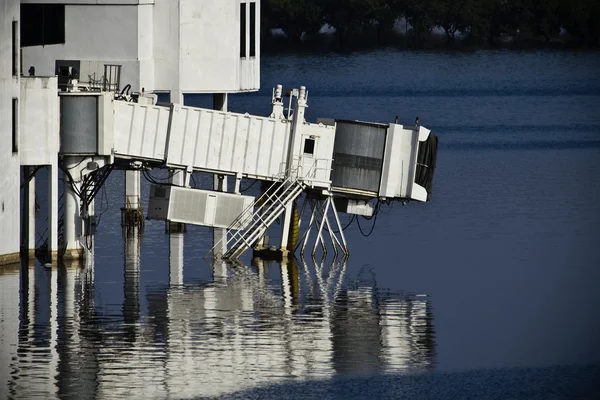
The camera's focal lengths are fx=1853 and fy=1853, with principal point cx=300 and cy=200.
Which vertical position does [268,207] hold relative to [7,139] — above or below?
below

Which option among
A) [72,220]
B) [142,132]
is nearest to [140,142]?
[142,132]

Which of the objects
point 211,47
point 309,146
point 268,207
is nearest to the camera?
point 309,146

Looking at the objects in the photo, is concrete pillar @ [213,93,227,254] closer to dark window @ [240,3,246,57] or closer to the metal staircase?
the metal staircase

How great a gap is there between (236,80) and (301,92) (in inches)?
468

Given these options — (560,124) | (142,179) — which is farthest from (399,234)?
(560,124)

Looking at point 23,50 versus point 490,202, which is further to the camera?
point 490,202

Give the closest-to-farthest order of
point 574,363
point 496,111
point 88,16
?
point 574,363
point 88,16
point 496,111

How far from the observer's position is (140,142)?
65688 mm

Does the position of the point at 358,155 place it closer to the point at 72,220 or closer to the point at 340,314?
the point at 72,220

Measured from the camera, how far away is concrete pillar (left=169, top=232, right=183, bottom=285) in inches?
2530

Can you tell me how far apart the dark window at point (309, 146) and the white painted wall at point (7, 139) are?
10.7 m

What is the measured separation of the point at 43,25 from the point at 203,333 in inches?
884

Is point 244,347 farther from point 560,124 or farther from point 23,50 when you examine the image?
point 560,124

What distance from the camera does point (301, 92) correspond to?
66750 mm
